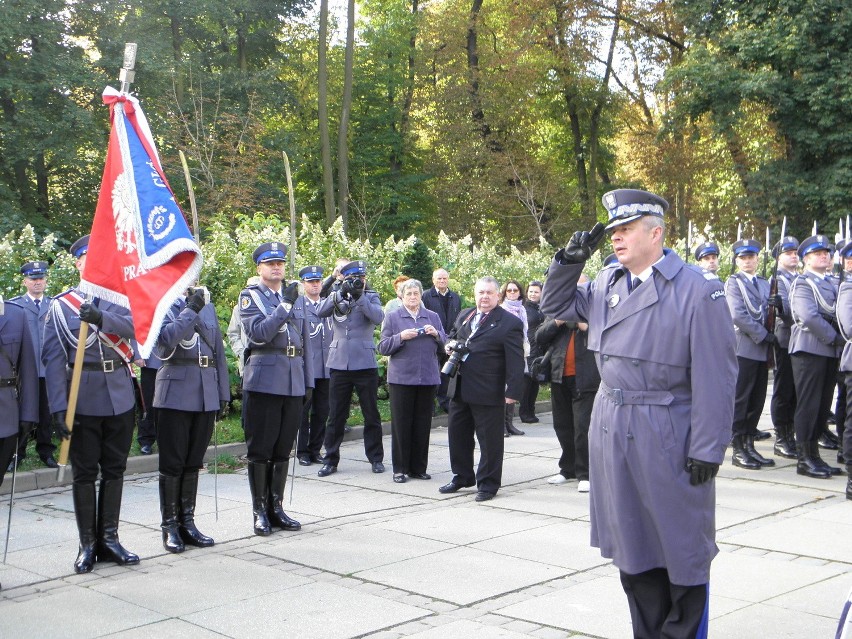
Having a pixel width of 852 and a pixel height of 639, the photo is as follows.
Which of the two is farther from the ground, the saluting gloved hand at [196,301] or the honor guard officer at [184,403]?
the saluting gloved hand at [196,301]

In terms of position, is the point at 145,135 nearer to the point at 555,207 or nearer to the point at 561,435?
the point at 561,435

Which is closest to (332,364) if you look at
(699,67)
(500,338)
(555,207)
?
(500,338)

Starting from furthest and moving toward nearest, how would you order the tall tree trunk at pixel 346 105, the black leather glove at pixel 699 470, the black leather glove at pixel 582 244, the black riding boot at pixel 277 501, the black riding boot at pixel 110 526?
the tall tree trunk at pixel 346 105 < the black riding boot at pixel 277 501 < the black riding boot at pixel 110 526 < the black leather glove at pixel 582 244 < the black leather glove at pixel 699 470

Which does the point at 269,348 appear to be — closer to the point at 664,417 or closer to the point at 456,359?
the point at 456,359

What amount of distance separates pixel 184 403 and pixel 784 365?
676 centimetres

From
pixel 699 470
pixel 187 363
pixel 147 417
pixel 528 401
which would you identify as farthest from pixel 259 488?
pixel 528 401

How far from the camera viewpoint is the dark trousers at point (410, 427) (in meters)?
10.1

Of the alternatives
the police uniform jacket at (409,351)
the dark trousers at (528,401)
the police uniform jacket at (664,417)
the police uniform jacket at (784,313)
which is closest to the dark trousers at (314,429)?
the police uniform jacket at (409,351)

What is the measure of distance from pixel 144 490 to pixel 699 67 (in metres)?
24.2

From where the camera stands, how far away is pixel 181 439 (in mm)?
7293

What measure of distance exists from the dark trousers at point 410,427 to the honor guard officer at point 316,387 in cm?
125

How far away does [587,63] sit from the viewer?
3672 centimetres

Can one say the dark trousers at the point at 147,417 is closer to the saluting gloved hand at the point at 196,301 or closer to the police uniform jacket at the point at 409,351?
the police uniform jacket at the point at 409,351

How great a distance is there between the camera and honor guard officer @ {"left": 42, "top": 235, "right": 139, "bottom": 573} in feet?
21.9
